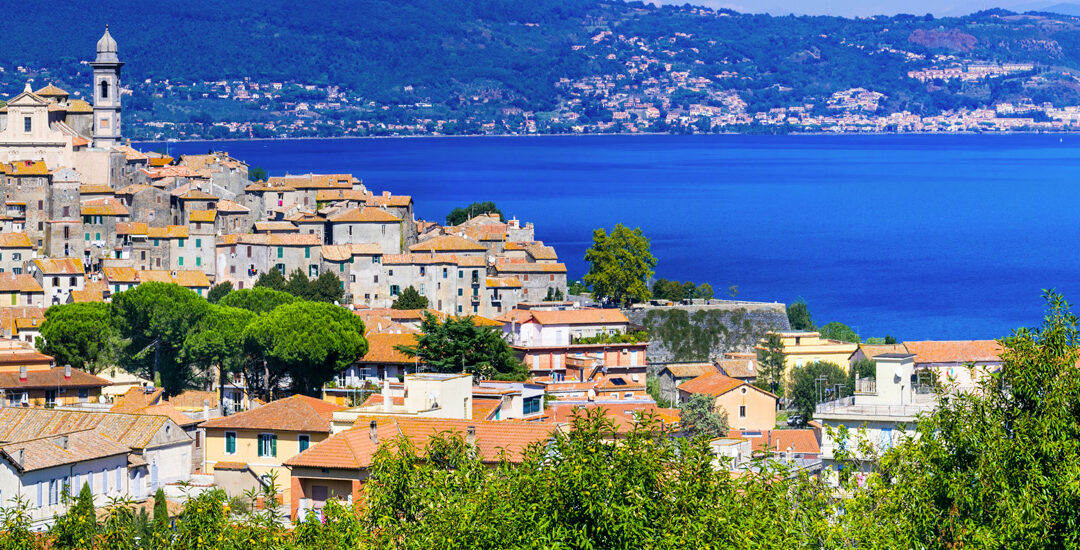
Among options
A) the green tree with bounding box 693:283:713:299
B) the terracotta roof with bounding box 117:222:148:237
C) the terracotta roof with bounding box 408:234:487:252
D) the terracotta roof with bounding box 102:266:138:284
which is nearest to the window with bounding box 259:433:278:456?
the terracotta roof with bounding box 102:266:138:284

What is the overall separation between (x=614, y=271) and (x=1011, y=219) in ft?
354

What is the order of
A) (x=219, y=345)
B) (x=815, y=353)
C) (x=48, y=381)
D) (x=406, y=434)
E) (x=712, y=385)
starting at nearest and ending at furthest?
(x=406, y=434) < (x=48, y=381) < (x=219, y=345) < (x=712, y=385) < (x=815, y=353)

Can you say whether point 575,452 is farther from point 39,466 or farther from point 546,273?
point 546,273

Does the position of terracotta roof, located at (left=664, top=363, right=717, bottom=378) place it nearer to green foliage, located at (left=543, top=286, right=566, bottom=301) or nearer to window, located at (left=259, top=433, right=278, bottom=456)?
green foliage, located at (left=543, top=286, right=566, bottom=301)

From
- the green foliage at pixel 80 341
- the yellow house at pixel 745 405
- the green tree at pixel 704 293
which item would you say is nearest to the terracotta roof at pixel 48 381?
the green foliage at pixel 80 341

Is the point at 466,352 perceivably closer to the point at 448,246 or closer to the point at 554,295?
the point at 554,295

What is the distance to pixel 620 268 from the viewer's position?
7156cm

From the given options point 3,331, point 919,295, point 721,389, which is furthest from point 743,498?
point 919,295

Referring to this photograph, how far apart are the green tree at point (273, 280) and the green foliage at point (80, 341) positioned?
545 inches

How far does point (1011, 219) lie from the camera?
170625 millimetres

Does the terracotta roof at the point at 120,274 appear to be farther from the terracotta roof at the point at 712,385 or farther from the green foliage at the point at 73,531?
the green foliage at the point at 73,531

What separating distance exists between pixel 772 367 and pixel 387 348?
15066 mm

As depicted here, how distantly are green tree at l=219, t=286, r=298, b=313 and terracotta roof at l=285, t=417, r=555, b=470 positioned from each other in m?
32.0

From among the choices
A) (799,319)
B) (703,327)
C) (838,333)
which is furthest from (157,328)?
(799,319)
